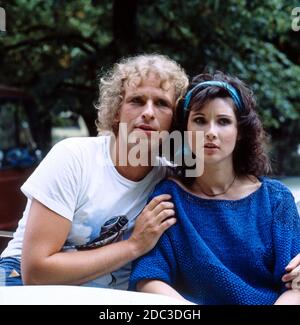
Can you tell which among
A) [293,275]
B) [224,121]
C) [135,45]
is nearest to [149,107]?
[224,121]

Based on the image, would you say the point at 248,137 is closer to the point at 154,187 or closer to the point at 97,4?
the point at 154,187

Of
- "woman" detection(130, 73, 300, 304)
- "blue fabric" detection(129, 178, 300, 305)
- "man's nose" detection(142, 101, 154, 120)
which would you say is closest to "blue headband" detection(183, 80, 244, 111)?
"woman" detection(130, 73, 300, 304)

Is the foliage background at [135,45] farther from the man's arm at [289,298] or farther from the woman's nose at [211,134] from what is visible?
the man's arm at [289,298]

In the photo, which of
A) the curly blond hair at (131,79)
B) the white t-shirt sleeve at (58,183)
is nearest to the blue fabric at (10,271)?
the white t-shirt sleeve at (58,183)

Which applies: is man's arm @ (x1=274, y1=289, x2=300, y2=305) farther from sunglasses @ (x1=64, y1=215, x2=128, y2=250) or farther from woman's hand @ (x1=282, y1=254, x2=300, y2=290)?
sunglasses @ (x1=64, y1=215, x2=128, y2=250)

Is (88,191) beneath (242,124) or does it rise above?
beneath

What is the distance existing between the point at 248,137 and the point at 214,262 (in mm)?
521

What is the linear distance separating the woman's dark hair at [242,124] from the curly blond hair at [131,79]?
76 mm

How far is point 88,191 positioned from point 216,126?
1.67 feet

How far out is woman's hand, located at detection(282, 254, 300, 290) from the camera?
1.83 meters

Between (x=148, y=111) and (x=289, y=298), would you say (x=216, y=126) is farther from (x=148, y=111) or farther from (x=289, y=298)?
(x=289, y=298)

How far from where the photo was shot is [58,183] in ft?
6.27
